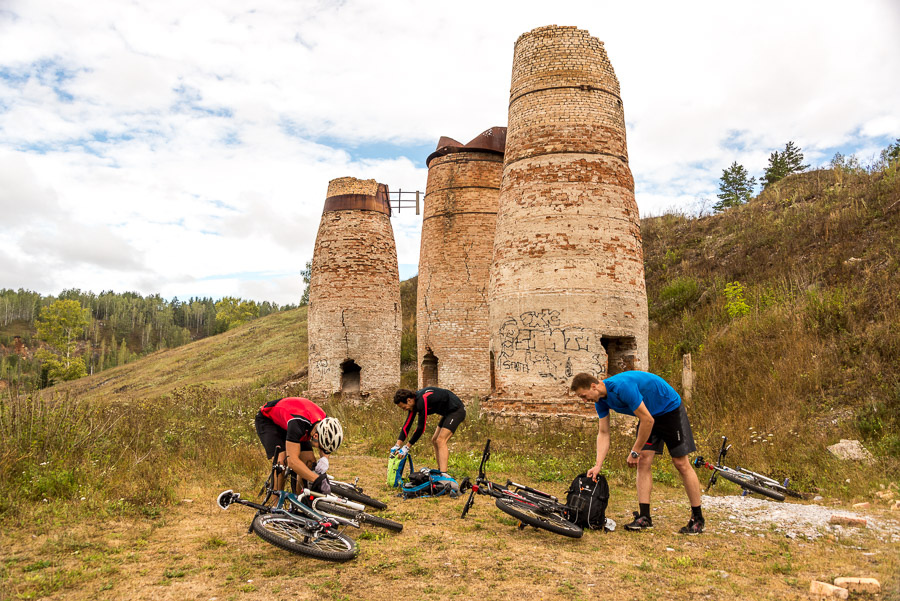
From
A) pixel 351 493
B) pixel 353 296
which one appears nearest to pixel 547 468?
pixel 351 493

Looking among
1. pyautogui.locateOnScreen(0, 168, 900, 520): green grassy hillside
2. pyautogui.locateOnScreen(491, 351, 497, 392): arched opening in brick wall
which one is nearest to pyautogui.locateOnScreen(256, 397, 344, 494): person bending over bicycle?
pyautogui.locateOnScreen(0, 168, 900, 520): green grassy hillside

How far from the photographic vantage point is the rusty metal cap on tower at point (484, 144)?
737 inches

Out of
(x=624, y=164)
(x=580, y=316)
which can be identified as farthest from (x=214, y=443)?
(x=624, y=164)

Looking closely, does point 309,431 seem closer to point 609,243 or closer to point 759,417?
point 609,243

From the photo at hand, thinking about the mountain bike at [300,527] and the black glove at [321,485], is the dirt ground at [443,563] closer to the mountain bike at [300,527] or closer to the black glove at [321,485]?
the mountain bike at [300,527]

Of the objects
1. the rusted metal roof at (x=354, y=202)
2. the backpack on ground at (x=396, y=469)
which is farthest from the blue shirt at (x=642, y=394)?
the rusted metal roof at (x=354, y=202)

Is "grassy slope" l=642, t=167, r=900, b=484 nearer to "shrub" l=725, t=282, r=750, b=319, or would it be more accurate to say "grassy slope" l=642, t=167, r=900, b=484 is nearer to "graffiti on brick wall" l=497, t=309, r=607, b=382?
"shrub" l=725, t=282, r=750, b=319

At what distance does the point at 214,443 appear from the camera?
32.4ft

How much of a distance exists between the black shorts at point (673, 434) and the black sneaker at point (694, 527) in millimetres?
627

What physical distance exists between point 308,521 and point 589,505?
8.30 feet

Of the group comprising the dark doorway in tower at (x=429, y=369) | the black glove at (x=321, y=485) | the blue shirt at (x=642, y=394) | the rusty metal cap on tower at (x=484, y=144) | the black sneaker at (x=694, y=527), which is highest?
the rusty metal cap on tower at (x=484, y=144)

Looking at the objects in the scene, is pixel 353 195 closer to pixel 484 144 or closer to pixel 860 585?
pixel 484 144

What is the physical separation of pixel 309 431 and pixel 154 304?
153099 mm

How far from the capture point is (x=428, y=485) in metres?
7.35
